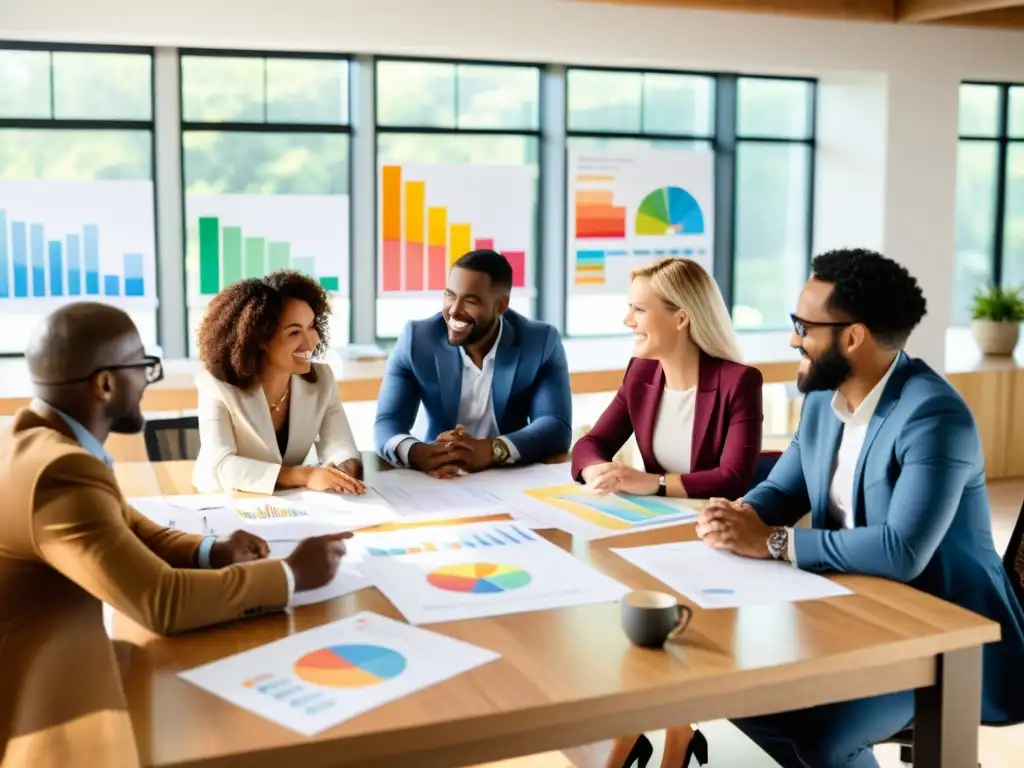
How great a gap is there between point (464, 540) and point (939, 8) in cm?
550

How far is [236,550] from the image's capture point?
1941 millimetres

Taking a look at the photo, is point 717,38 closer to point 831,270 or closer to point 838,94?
point 838,94

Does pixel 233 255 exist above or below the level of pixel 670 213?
below

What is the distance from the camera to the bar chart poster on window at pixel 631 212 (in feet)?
22.1

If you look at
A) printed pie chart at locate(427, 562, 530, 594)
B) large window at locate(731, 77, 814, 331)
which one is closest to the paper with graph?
printed pie chart at locate(427, 562, 530, 594)

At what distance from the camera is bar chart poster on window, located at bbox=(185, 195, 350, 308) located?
600cm

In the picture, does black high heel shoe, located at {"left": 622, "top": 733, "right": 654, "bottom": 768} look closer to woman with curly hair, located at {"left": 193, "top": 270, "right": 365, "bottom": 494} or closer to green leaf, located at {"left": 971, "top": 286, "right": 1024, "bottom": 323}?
woman with curly hair, located at {"left": 193, "top": 270, "right": 365, "bottom": 494}

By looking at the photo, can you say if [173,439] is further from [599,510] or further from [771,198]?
[771,198]

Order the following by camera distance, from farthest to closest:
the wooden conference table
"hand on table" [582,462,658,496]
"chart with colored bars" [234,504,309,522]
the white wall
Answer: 1. the white wall
2. "hand on table" [582,462,658,496]
3. "chart with colored bars" [234,504,309,522]
4. the wooden conference table

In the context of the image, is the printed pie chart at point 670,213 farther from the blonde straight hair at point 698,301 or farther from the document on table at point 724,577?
the document on table at point 724,577

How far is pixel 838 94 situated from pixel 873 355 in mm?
5491

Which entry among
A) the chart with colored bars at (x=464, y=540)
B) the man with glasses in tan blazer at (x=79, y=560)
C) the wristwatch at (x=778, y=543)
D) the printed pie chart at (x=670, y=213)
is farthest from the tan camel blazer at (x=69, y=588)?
the printed pie chart at (x=670, y=213)

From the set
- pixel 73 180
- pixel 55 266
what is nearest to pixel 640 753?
pixel 55 266

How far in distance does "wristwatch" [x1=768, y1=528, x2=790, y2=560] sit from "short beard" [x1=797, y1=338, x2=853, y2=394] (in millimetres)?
331
